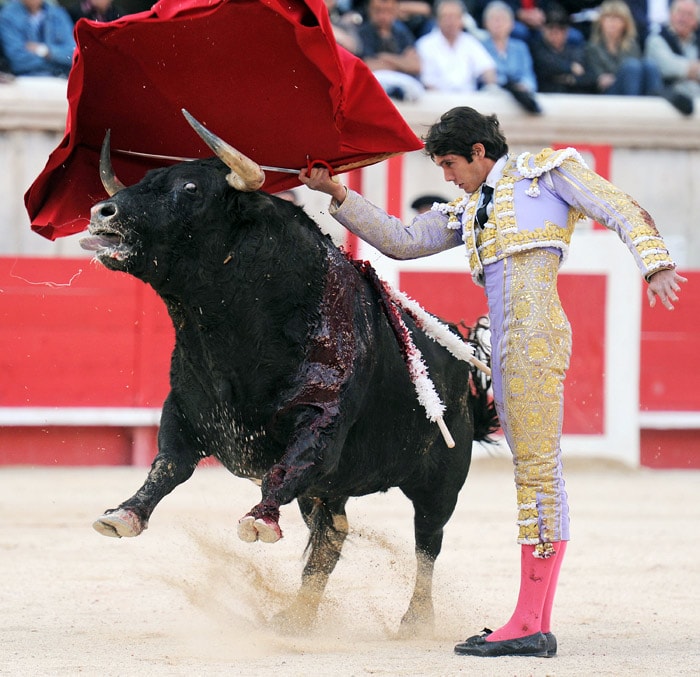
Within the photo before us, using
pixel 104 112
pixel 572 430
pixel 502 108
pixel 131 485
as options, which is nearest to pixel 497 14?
pixel 502 108

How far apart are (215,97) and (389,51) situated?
5596 mm

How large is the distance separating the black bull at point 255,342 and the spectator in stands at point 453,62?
5710 millimetres

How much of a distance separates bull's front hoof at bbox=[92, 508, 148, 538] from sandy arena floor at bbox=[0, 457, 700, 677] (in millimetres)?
307

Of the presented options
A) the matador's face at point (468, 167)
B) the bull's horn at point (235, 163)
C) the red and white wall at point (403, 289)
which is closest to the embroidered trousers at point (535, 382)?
the matador's face at point (468, 167)

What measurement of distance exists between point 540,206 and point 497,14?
6.14 meters

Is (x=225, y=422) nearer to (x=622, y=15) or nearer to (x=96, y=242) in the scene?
(x=96, y=242)

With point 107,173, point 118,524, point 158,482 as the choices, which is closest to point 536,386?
point 158,482

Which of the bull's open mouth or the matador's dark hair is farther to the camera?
the matador's dark hair

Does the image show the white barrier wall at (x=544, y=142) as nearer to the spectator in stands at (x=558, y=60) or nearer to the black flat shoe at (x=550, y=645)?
the spectator in stands at (x=558, y=60)

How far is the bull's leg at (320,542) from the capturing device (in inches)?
161

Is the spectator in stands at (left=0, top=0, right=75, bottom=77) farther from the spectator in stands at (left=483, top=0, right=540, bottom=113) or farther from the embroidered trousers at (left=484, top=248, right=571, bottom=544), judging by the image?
the embroidered trousers at (left=484, top=248, right=571, bottom=544)

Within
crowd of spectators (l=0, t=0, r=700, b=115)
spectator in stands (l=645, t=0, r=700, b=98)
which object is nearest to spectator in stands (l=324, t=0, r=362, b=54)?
crowd of spectators (l=0, t=0, r=700, b=115)

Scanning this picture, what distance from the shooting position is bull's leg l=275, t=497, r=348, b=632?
4094mm

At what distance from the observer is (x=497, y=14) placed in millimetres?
9375
